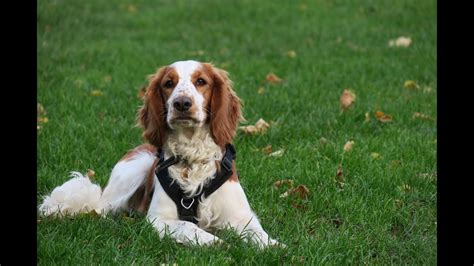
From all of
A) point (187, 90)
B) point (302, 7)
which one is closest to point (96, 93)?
point (187, 90)

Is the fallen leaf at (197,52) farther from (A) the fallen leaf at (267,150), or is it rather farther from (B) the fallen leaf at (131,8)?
(A) the fallen leaf at (267,150)

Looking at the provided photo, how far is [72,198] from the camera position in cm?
501

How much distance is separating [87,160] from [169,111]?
1.70m

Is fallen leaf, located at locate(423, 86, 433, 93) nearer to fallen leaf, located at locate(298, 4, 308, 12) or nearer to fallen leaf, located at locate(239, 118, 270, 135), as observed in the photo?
fallen leaf, located at locate(239, 118, 270, 135)

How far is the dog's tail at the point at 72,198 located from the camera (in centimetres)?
495

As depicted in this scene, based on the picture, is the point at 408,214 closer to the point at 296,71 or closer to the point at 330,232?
the point at 330,232

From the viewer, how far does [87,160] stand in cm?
602

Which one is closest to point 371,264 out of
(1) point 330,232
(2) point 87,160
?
(1) point 330,232

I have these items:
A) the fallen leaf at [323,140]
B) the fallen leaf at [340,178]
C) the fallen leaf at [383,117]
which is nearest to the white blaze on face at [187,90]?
the fallen leaf at [340,178]

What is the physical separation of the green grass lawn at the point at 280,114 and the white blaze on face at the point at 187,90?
675 mm

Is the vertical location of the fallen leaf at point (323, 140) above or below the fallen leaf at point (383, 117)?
above

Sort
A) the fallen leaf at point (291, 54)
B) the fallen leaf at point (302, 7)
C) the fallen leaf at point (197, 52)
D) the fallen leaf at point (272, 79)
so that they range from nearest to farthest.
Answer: the fallen leaf at point (272, 79), the fallen leaf at point (291, 54), the fallen leaf at point (197, 52), the fallen leaf at point (302, 7)

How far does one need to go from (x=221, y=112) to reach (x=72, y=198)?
1.12 metres

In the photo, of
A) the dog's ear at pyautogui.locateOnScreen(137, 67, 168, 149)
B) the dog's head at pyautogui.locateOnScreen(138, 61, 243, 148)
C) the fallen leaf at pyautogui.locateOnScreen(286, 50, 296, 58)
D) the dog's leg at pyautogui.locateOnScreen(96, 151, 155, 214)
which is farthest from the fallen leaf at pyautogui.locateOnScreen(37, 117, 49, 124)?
the fallen leaf at pyautogui.locateOnScreen(286, 50, 296, 58)
